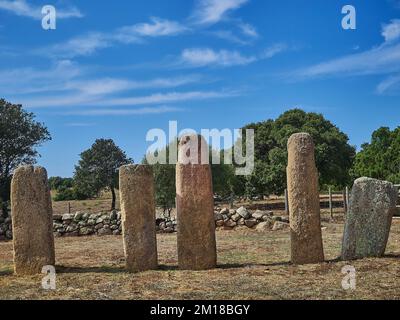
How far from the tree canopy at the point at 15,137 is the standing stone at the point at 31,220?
1977cm

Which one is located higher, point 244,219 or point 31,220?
point 31,220

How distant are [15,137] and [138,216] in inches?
899

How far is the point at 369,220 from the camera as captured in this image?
443 inches

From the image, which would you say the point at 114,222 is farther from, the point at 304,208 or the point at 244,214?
the point at 304,208

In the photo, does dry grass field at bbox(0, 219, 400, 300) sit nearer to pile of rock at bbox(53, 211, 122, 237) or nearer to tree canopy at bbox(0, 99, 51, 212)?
pile of rock at bbox(53, 211, 122, 237)

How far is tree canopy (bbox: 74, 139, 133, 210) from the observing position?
149ft

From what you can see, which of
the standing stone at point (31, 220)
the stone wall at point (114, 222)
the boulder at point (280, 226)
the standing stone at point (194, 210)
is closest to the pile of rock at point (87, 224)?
the stone wall at point (114, 222)

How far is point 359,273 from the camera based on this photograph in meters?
9.69

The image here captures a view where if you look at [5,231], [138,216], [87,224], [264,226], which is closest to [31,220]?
[138,216]
